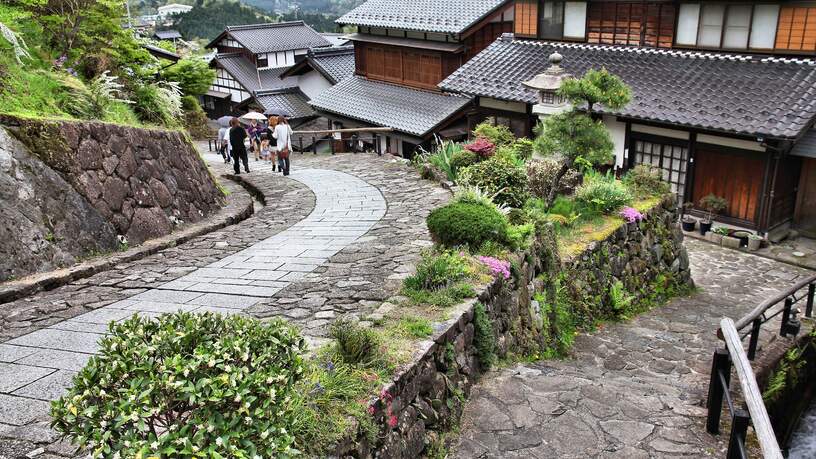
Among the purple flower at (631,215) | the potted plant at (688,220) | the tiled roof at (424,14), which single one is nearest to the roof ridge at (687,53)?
the tiled roof at (424,14)

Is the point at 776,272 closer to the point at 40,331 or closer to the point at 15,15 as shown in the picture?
the point at 40,331

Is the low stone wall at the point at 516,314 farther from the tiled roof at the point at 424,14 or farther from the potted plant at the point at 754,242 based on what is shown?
the tiled roof at the point at 424,14

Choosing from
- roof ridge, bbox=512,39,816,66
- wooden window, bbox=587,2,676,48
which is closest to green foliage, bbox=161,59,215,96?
roof ridge, bbox=512,39,816,66

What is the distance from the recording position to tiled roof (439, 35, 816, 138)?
16.1m

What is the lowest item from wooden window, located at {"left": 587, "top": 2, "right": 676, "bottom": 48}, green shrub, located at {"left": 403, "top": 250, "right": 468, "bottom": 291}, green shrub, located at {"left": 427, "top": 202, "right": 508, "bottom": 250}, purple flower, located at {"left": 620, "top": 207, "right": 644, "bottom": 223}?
purple flower, located at {"left": 620, "top": 207, "right": 644, "bottom": 223}

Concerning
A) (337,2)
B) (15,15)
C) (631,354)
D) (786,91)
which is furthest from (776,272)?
(337,2)

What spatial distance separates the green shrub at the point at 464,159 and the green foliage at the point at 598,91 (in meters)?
2.74

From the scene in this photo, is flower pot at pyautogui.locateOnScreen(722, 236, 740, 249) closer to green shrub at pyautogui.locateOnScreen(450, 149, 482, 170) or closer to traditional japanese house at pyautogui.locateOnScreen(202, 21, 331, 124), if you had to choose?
green shrub at pyautogui.locateOnScreen(450, 149, 482, 170)

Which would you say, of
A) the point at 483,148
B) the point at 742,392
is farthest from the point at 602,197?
the point at 742,392

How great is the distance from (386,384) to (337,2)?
150186 mm

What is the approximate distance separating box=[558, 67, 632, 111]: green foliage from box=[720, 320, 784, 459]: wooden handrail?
591cm

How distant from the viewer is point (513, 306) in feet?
30.0

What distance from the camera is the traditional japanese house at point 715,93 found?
16.6m

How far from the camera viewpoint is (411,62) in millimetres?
28578
